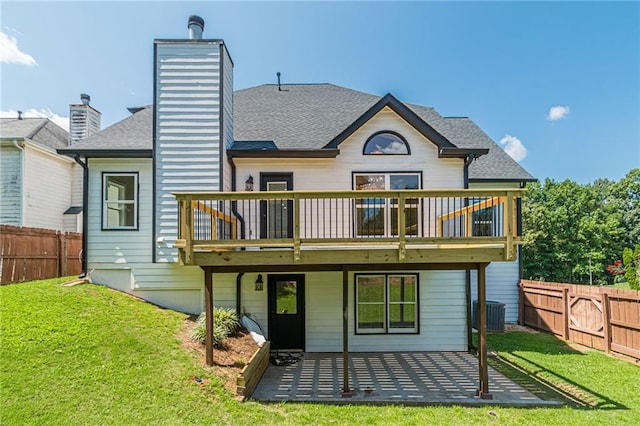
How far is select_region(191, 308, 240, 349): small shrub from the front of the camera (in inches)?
258

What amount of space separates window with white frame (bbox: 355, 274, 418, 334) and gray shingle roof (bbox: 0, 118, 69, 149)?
1282cm

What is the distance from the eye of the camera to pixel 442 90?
15594mm

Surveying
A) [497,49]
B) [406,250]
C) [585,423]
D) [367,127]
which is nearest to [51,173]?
[367,127]

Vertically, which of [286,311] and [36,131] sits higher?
[36,131]

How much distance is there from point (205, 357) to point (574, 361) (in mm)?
7893

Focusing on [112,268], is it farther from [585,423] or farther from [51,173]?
[585,423]

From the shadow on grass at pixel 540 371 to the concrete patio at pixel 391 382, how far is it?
0.30 meters

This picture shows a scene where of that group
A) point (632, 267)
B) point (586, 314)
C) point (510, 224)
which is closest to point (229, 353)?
point (510, 224)

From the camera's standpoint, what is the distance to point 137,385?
200 inches

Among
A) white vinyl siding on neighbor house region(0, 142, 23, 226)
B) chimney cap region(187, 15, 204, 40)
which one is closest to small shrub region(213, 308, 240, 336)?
chimney cap region(187, 15, 204, 40)

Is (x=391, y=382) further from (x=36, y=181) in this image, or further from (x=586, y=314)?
(x=36, y=181)

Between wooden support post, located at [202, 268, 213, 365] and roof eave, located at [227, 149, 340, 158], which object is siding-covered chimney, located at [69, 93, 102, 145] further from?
wooden support post, located at [202, 268, 213, 365]

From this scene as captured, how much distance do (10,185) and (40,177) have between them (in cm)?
90

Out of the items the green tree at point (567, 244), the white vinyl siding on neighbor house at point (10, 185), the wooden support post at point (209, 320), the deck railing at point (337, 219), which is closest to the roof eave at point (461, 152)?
the deck railing at point (337, 219)
